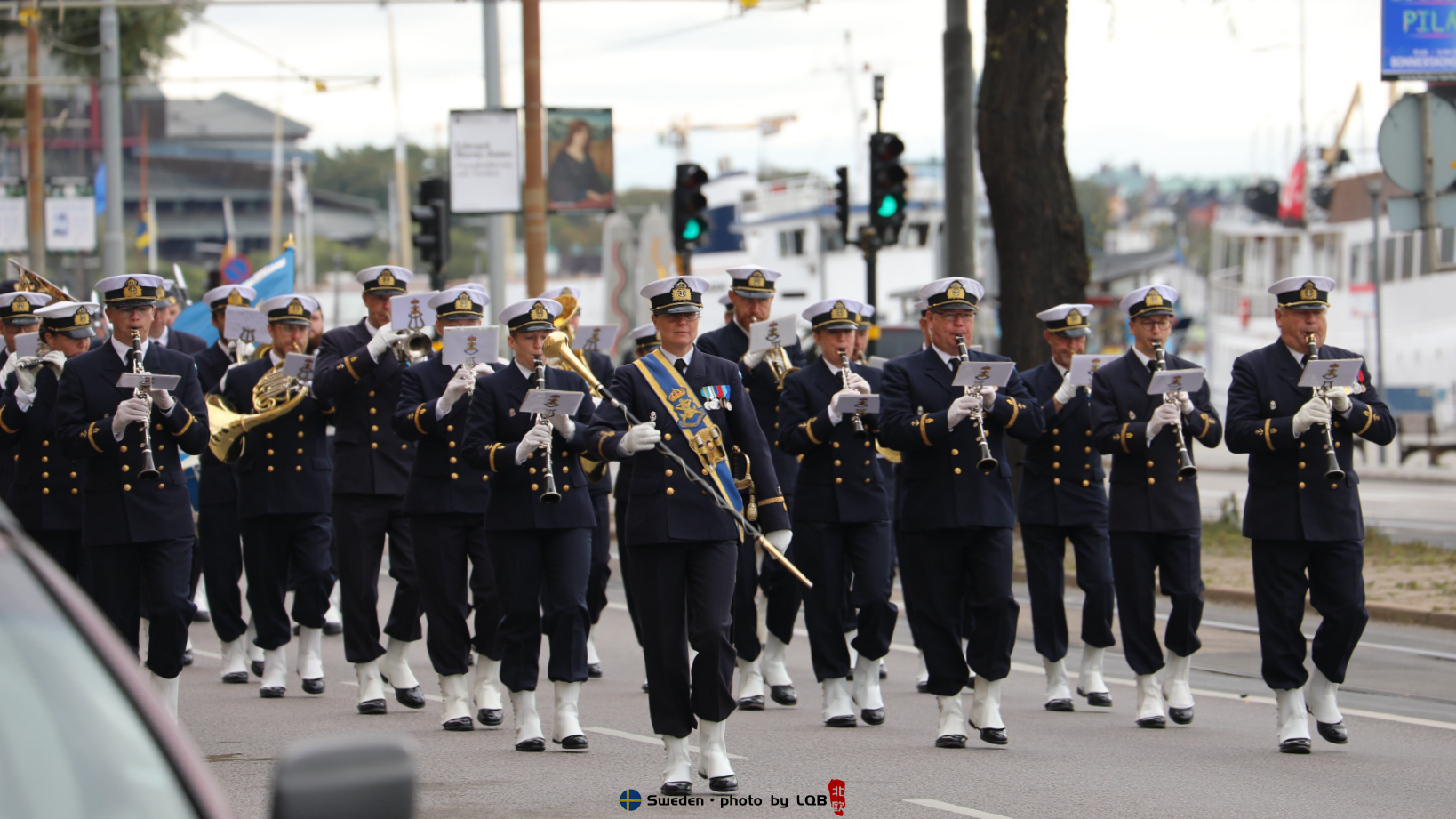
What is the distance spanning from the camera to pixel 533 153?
814 inches

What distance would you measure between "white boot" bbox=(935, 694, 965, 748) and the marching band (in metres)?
0.02

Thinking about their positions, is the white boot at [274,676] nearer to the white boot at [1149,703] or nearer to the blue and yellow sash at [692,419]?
the blue and yellow sash at [692,419]

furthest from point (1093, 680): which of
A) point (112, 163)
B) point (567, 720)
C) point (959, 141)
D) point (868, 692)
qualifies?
point (112, 163)

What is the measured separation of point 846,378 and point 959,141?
7.92 meters

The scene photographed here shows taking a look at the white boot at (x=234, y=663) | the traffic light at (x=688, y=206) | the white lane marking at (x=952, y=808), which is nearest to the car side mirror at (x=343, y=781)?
the white lane marking at (x=952, y=808)

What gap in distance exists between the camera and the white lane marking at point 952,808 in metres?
7.36

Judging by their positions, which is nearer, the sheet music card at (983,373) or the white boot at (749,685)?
the sheet music card at (983,373)

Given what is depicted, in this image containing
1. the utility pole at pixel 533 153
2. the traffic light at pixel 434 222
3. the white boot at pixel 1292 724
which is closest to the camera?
the white boot at pixel 1292 724

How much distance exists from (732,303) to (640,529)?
3376mm

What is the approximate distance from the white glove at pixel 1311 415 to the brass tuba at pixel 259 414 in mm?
5693

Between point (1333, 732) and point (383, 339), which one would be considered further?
point (383, 339)

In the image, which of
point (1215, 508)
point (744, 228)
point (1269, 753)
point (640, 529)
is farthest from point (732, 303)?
point (744, 228)

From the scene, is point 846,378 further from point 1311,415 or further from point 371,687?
point 371,687

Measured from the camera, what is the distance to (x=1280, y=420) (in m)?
8.96
